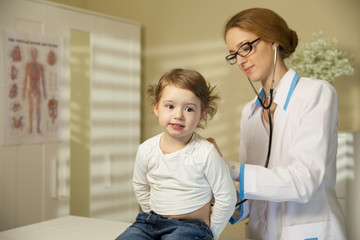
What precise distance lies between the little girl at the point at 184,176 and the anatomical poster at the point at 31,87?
5.10 ft

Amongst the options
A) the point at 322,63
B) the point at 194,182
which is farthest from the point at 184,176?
the point at 322,63

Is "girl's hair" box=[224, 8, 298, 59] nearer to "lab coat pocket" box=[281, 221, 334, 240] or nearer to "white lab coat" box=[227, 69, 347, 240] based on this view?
"white lab coat" box=[227, 69, 347, 240]

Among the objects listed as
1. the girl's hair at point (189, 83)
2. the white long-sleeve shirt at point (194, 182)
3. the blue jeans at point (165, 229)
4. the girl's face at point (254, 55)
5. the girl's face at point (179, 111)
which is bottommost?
the blue jeans at point (165, 229)

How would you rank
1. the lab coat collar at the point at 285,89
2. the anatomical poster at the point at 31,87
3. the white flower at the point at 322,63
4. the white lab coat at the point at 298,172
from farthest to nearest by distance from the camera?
the anatomical poster at the point at 31,87 → the white flower at the point at 322,63 → the lab coat collar at the point at 285,89 → the white lab coat at the point at 298,172

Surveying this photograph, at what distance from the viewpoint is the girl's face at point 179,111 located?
4.50 ft

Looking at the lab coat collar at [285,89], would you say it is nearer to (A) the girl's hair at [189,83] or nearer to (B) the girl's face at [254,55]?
(B) the girl's face at [254,55]

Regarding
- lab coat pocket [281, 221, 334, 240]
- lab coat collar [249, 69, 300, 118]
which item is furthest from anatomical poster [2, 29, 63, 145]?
lab coat pocket [281, 221, 334, 240]

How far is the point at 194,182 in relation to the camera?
1.36 metres

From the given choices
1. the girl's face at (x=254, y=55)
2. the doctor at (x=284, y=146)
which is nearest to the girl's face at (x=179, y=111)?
the doctor at (x=284, y=146)

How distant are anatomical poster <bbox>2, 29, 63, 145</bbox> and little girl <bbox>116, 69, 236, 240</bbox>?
1.55 meters

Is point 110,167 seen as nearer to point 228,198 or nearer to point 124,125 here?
point 124,125

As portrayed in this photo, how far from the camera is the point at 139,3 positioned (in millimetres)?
3939

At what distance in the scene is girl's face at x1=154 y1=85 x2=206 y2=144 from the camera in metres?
1.37

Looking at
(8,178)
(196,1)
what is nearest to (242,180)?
(8,178)
